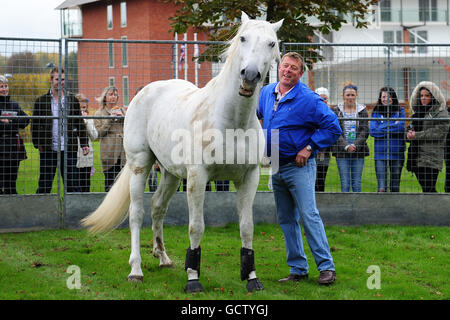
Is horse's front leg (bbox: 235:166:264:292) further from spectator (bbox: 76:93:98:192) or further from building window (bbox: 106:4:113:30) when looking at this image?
building window (bbox: 106:4:113:30)

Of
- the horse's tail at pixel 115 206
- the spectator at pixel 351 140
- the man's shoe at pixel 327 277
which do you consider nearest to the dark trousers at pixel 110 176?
the horse's tail at pixel 115 206

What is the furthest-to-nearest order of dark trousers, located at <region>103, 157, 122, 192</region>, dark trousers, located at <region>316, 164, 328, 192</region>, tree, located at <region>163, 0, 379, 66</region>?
tree, located at <region>163, 0, 379, 66</region>, dark trousers, located at <region>316, 164, 328, 192</region>, dark trousers, located at <region>103, 157, 122, 192</region>

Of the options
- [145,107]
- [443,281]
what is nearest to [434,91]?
[443,281]

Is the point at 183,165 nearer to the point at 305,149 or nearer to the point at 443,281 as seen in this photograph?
the point at 305,149

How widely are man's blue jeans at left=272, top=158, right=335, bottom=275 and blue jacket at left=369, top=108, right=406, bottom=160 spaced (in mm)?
3217

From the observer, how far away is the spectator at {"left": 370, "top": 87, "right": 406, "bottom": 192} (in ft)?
26.3

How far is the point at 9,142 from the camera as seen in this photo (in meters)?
7.65

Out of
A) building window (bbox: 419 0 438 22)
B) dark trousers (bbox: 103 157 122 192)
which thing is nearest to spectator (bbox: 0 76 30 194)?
dark trousers (bbox: 103 157 122 192)

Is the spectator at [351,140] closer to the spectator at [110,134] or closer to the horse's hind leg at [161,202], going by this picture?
the horse's hind leg at [161,202]

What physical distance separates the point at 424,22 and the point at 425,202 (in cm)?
3808

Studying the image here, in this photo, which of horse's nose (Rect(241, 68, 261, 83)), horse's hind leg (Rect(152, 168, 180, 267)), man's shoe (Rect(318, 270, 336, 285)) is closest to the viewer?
horse's nose (Rect(241, 68, 261, 83))

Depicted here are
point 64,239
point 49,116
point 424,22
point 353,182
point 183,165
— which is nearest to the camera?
point 183,165

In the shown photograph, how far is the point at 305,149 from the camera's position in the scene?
4.98m

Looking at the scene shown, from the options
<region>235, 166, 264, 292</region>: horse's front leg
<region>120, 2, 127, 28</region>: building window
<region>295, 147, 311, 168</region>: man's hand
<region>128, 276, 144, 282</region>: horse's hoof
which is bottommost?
<region>128, 276, 144, 282</region>: horse's hoof
